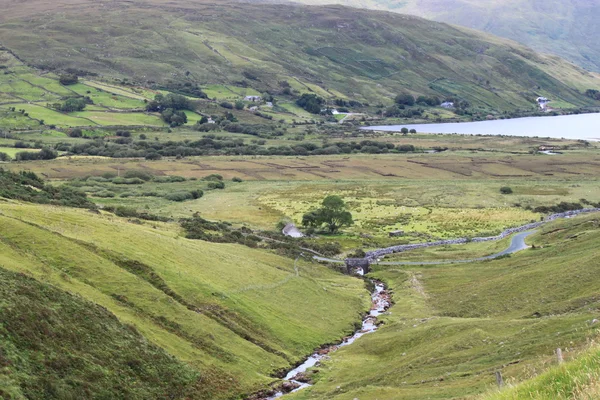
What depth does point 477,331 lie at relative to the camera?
5522 cm

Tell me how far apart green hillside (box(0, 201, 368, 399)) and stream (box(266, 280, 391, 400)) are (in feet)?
3.41

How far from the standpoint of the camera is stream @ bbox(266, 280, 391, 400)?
5422 centimetres

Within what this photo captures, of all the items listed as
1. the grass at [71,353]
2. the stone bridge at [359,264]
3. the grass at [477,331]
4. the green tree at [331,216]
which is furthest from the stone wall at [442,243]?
the grass at [71,353]

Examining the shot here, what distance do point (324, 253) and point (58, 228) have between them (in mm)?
47986

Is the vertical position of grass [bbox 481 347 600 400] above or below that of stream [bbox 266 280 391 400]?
above

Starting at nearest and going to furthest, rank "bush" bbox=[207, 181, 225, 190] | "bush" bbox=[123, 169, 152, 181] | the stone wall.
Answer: the stone wall → "bush" bbox=[207, 181, 225, 190] → "bush" bbox=[123, 169, 152, 181]

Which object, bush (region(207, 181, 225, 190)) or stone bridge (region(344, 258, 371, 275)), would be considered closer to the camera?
stone bridge (region(344, 258, 371, 275))

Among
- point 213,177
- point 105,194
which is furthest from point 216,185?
point 105,194

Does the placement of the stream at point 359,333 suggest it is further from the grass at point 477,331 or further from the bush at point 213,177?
the bush at point 213,177

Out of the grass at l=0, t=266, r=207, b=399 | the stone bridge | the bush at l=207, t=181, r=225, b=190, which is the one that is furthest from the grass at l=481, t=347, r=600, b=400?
the bush at l=207, t=181, r=225, b=190

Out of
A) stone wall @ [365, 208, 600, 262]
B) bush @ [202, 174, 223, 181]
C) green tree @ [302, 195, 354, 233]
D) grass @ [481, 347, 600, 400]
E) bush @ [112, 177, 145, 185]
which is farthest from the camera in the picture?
bush @ [202, 174, 223, 181]

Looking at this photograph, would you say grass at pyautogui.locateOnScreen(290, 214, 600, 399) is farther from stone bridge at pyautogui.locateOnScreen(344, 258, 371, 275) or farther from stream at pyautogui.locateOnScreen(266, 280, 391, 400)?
stone bridge at pyautogui.locateOnScreen(344, 258, 371, 275)

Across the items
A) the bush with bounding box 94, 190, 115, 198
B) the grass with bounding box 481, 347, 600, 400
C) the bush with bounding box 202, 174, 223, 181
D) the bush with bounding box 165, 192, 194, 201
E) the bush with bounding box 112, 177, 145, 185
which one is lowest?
the bush with bounding box 202, 174, 223, 181

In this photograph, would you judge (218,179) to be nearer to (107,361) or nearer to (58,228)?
(58,228)
